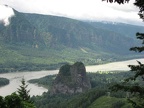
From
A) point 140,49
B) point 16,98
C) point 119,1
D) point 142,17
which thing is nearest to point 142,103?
point 140,49

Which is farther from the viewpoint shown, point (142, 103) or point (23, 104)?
point (23, 104)

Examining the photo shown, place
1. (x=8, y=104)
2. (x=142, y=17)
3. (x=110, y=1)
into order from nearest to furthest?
(x=110, y=1) < (x=142, y=17) < (x=8, y=104)

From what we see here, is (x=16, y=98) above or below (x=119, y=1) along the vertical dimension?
below

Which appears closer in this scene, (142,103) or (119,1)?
(119,1)

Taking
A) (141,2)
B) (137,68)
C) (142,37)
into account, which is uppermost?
(141,2)

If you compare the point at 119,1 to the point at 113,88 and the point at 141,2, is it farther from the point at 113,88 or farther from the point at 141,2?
the point at 113,88

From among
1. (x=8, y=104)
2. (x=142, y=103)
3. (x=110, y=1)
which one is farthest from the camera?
(x=8, y=104)

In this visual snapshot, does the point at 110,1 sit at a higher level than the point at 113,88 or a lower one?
higher

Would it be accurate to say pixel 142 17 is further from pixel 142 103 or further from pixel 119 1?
pixel 142 103

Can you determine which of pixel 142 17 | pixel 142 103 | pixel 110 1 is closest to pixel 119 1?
pixel 110 1
